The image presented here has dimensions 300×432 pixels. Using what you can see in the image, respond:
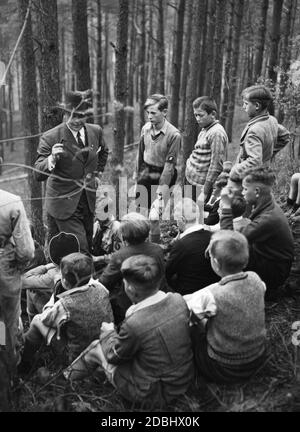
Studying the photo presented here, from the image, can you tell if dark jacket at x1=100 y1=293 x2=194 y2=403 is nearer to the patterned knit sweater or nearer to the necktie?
the patterned knit sweater

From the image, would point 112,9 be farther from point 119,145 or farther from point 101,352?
point 101,352

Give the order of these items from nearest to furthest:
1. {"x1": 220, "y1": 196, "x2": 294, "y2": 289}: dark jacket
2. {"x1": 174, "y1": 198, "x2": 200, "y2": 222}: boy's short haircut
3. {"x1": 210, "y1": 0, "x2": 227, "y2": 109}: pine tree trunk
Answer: {"x1": 220, "y1": 196, "x2": 294, "y2": 289}: dark jacket → {"x1": 174, "y1": 198, "x2": 200, "y2": 222}: boy's short haircut → {"x1": 210, "y1": 0, "x2": 227, "y2": 109}: pine tree trunk

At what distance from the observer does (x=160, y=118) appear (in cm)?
568

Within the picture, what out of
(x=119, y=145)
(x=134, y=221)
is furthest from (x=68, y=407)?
(x=119, y=145)

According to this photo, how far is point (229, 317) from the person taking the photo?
3.24 metres

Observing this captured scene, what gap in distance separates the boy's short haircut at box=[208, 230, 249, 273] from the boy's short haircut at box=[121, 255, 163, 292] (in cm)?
46

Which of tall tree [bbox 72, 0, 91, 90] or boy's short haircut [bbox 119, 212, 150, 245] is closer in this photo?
boy's short haircut [bbox 119, 212, 150, 245]

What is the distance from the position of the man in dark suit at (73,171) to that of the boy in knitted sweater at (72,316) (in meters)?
1.60

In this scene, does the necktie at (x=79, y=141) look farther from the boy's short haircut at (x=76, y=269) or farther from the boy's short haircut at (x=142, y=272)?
the boy's short haircut at (x=142, y=272)

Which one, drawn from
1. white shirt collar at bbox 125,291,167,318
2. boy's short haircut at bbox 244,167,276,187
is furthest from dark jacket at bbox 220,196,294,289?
white shirt collar at bbox 125,291,167,318

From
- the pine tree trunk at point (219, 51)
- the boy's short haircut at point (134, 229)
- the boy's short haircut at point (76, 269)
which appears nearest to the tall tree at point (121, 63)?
the boy's short haircut at point (134, 229)

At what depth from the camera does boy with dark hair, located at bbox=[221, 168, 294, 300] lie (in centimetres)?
413

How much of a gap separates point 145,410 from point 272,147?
3.41 m

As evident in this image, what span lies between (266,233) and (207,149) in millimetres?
1817
